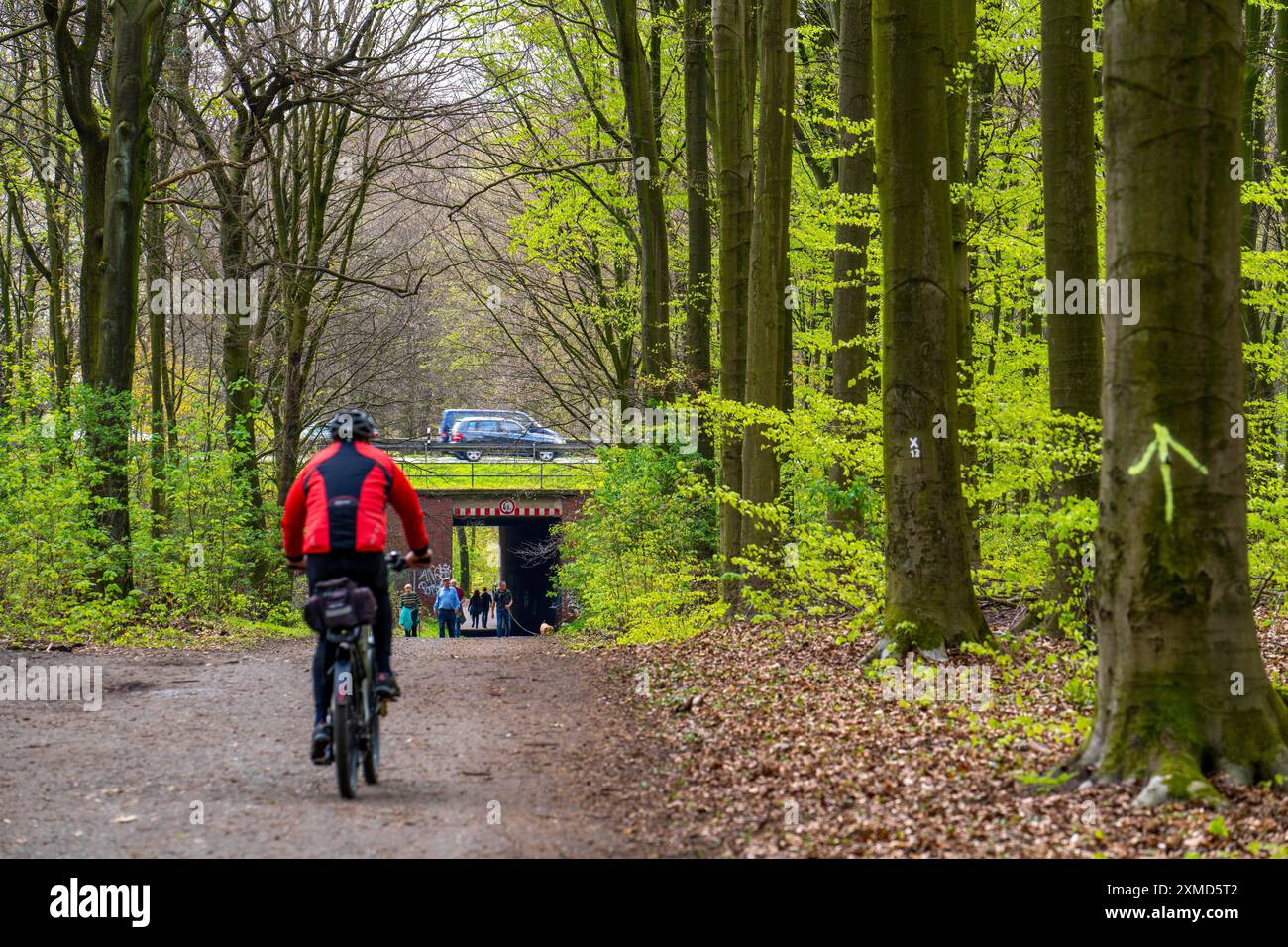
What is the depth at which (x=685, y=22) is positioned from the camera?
18.5m

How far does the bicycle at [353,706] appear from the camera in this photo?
22.0 ft

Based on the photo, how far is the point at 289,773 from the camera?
767 cm

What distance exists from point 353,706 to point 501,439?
148 ft

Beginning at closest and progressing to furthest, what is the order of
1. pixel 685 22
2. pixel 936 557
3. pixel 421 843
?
pixel 421 843 < pixel 936 557 < pixel 685 22

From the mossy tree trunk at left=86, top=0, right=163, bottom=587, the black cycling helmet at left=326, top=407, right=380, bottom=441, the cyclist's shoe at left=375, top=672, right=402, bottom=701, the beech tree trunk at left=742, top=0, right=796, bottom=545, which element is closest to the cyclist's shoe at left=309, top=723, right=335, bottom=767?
the cyclist's shoe at left=375, top=672, right=402, bottom=701

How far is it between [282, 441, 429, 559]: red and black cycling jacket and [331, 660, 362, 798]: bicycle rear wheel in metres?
0.69

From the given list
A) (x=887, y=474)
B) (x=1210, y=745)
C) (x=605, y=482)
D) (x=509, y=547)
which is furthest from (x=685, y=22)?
(x=509, y=547)

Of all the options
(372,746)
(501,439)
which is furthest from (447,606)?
(372,746)

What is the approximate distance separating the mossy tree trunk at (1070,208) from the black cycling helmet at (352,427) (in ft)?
18.4

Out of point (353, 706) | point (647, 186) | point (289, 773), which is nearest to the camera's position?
point (353, 706)

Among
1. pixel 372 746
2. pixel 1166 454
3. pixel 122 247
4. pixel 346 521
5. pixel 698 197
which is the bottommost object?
pixel 372 746

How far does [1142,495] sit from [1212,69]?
1.99 m

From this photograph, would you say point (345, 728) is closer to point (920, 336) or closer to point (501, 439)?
point (920, 336)

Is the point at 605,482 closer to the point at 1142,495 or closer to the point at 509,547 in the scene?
the point at 1142,495
